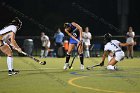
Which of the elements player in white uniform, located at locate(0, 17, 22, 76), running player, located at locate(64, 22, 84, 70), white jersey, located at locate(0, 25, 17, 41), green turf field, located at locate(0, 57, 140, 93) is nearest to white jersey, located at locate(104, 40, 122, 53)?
running player, located at locate(64, 22, 84, 70)

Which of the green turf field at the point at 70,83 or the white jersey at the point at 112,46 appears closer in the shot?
the green turf field at the point at 70,83

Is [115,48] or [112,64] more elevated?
[115,48]

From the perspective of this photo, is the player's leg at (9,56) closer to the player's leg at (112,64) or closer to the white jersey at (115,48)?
the white jersey at (115,48)

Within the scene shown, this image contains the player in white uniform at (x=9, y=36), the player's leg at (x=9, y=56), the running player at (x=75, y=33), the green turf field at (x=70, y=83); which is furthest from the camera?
the running player at (x=75, y=33)

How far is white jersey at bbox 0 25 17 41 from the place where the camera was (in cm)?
1533

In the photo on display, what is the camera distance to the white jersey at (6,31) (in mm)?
15328

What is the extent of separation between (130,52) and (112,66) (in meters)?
10.2

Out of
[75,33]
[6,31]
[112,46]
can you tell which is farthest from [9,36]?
[112,46]

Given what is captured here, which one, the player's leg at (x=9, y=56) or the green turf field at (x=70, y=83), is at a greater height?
the player's leg at (x=9, y=56)

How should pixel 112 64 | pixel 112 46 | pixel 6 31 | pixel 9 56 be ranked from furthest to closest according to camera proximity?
pixel 112 64 < pixel 112 46 < pixel 9 56 < pixel 6 31

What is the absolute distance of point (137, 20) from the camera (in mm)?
44000

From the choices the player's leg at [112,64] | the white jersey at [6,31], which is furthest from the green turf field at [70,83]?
the player's leg at [112,64]

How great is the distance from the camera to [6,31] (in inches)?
608

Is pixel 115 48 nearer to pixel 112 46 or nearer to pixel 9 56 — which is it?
pixel 112 46
